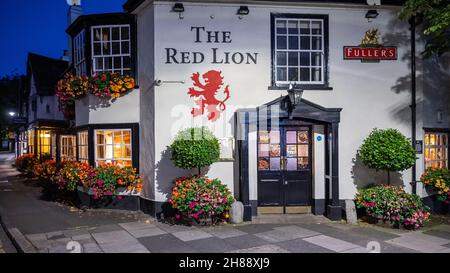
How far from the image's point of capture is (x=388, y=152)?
841cm

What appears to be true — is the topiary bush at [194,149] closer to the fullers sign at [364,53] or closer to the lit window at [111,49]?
the lit window at [111,49]

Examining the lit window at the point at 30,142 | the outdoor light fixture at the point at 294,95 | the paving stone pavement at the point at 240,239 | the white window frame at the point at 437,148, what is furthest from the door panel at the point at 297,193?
the lit window at the point at 30,142

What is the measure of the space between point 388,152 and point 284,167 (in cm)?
267

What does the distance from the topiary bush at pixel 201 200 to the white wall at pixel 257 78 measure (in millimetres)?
815

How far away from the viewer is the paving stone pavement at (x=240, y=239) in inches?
259

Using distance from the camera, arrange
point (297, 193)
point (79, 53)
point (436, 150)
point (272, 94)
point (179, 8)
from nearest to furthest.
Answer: point (179, 8) → point (272, 94) → point (297, 193) → point (436, 150) → point (79, 53)

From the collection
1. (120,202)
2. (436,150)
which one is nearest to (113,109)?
(120,202)

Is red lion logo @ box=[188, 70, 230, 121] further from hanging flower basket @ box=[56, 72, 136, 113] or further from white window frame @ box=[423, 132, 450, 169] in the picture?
white window frame @ box=[423, 132, 450, 169]

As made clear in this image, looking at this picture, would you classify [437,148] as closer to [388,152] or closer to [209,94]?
[388,152]

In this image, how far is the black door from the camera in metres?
9.33

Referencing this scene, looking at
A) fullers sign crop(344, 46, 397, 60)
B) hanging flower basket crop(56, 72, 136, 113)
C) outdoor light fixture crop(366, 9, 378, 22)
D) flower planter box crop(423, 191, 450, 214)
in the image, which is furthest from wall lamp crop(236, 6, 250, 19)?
flower planter box crop(423, 191, 450, 214)

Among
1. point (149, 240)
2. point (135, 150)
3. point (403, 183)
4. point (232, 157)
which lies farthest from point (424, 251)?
point (135, 150)

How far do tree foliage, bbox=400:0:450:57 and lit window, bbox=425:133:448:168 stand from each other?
2.72 meters

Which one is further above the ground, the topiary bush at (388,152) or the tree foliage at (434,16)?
the tree foliage at (434,16)
